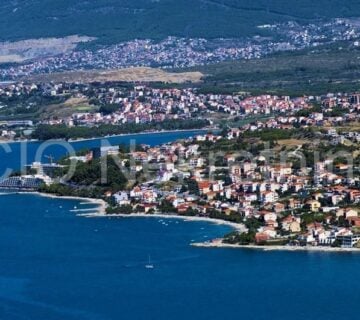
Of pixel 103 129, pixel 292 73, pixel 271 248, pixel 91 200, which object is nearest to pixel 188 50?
pixel 292 73

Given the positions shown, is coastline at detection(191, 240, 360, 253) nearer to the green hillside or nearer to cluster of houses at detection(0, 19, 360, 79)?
cluster of houses at detection(0, 19, 360, 79)

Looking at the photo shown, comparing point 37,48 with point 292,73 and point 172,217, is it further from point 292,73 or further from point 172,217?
point 172,217

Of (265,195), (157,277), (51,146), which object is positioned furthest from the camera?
(51,146)

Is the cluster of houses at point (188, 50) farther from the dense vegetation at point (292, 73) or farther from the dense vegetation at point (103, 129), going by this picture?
the dense vegetation at point (103, 129)

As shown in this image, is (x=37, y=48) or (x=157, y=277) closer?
(x=157, y=277)

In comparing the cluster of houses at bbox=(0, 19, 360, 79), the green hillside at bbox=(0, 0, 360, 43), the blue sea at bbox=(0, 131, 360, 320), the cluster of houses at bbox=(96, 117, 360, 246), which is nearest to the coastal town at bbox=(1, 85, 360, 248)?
the cluster of houses at bbox=(96, 117, 360, 246)

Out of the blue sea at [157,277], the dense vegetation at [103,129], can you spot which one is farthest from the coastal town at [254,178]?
the dense vegetation at [103,129]
